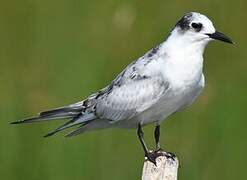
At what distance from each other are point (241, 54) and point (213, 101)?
Result: 0.48 m

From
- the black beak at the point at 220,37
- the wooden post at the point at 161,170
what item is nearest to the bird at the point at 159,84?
the black beak at the point at 220,37

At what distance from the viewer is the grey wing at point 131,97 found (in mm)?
5234

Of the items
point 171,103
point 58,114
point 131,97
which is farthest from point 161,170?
point 58,114

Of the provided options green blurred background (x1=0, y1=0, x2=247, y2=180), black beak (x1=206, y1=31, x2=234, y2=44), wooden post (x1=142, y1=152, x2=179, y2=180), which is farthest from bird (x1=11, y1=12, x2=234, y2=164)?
green blurred background (x1=0, y1=0, x2=247, y2=180)

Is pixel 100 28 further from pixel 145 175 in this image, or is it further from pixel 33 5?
pixel 145 175

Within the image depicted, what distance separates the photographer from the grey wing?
5234 millimetres

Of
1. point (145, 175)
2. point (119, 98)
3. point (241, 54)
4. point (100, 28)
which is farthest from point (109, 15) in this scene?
point (145, 175)

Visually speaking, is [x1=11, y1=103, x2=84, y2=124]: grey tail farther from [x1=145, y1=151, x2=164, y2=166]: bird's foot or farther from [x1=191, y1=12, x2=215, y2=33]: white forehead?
[x1=191, y1=12, x2=215, y2=33]: white forehead

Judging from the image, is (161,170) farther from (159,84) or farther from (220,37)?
(220,37)

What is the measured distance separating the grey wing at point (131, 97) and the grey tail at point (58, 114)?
11 cm

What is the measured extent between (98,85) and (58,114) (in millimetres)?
1142

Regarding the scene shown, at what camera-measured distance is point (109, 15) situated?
23.3ft

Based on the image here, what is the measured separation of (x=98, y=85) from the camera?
21.6ft

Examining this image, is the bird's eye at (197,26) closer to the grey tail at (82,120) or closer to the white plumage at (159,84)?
the white plumage at (159,84)
